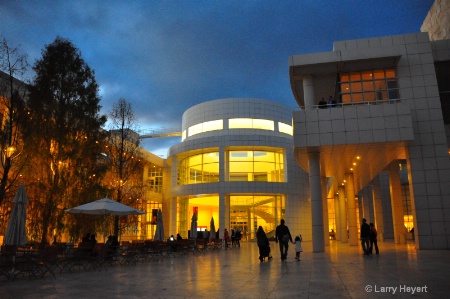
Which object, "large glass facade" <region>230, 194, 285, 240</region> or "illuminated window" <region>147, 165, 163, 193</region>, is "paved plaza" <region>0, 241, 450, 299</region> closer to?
"large glass facade" <region>230, 194, 285, 240</region>

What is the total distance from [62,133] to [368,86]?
739 inches

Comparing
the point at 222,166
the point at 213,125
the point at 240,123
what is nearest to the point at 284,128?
the point at 240,123

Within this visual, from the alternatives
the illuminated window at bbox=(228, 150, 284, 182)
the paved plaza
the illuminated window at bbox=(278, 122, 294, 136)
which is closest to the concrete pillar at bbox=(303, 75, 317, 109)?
the paved plaza

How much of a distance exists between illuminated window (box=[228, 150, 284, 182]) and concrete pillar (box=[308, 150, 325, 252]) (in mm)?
20785

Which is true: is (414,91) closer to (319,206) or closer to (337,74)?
(337,74)

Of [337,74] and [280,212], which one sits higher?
[337,74]

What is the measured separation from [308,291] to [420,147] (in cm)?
1594

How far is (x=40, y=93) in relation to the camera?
20891 mm

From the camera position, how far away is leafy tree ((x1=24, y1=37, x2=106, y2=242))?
65.8ft

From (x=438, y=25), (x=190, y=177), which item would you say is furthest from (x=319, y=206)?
(x=190, y=177)

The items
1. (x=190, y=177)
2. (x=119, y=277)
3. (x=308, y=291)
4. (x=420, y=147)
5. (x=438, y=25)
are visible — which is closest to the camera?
(x=308, y=291)

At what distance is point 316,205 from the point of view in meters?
20.5

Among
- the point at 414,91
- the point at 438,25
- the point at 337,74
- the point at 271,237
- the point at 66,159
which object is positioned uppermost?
the point at 438,25

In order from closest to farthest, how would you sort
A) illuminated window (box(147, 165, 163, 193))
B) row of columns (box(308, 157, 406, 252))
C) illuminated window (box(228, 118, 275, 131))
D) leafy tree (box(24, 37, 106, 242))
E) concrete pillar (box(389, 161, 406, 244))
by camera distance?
leafy tree (box(24, 37, 106, 242)), row of columns (box(308, 157, 406, 252)), concrete pillar (box(389, 161, 406, 244)), illuminated window (box(228, 118, 275, 131)), illuminated window (box(147, 165, 163, 193))
